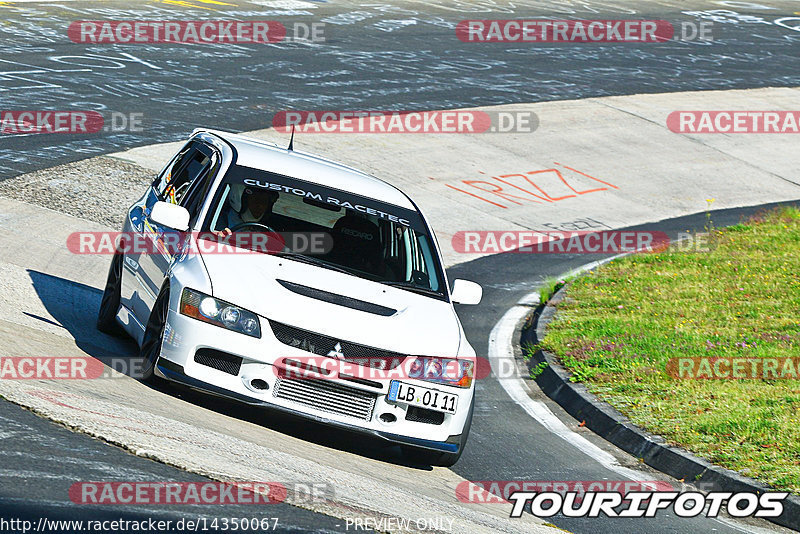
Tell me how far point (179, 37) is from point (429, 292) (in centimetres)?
1926

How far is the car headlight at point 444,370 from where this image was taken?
23.5ft

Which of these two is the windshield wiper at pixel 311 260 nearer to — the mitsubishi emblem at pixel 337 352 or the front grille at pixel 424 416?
the mitsubishi emblem at pixel 337 352

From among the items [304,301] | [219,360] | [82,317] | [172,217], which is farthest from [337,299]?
[82,317]


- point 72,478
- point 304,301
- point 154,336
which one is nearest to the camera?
point 72,478

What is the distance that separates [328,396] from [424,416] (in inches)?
26.7

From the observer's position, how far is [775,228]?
17.1 metres

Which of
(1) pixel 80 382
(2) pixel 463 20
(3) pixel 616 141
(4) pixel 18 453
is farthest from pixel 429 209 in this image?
(2) pixel 463 20

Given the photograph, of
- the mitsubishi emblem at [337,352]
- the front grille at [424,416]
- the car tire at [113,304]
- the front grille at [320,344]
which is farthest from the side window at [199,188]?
the front grille at [424,416]

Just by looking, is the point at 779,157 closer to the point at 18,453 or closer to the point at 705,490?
the point at 705,490

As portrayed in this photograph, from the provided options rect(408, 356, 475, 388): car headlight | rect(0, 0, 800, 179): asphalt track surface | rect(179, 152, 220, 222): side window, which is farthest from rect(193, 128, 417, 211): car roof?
rect(0, 0, 800, 179): asphalt track surface

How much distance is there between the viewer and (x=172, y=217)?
779 centimetres

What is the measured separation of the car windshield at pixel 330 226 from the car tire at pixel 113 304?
4.60ft

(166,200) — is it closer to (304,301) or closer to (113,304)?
(113,304)

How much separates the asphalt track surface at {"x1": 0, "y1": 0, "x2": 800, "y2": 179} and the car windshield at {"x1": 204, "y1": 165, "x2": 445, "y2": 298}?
7.80 metres
